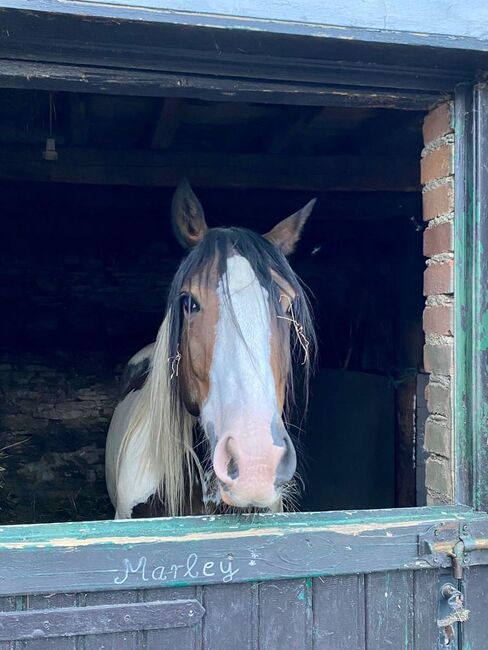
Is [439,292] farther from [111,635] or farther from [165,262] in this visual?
[165,262]

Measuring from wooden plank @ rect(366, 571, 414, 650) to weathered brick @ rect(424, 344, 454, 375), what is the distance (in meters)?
0.58

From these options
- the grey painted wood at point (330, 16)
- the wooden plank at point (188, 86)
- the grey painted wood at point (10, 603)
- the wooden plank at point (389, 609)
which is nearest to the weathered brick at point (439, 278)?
the wooden plank at point (188, 86)

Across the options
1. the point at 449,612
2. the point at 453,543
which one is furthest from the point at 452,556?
the point at 449,612

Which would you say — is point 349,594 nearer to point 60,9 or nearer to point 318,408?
point 60,9

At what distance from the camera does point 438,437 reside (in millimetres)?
2031

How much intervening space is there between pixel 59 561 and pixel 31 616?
5.9 inches

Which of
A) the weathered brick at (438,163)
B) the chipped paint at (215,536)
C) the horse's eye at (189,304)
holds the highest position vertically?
the weathered brick at (438,163)

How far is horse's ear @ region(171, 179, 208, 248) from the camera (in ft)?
7.91

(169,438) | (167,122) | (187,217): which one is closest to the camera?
(169,438)

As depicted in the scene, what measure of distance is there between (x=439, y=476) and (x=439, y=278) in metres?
0.60

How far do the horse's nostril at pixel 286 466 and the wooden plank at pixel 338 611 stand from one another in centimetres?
36

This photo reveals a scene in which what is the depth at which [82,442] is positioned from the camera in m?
5.94

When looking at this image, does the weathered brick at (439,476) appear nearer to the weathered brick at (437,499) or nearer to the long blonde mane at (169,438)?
the weathered brick at (437,499)

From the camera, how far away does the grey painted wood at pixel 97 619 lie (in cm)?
162
